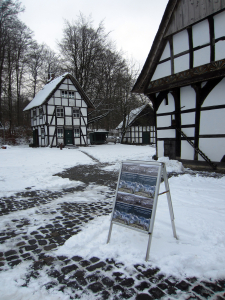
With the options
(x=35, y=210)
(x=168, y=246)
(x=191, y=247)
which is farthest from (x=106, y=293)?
(x=35, y=210)

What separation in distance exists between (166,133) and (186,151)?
1.62 metres

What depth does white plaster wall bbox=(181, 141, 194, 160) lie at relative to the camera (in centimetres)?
983

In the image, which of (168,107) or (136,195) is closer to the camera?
(136,195)

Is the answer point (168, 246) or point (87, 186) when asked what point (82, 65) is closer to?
point (87, 186)

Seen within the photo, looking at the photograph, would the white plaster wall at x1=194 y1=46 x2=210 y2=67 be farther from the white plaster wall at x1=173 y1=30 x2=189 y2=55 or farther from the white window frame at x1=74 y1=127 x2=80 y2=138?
the white window frame at x1=74 y1=127 x2=80 y2=138

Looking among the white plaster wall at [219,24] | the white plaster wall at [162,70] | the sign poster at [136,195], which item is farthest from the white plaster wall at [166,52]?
the sign poster at [136,195]

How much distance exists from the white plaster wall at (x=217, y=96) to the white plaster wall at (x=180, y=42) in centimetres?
Result: 244

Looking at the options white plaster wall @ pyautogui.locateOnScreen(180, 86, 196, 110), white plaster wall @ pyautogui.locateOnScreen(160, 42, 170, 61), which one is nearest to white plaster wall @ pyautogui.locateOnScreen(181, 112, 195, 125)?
white plaster wall @ pyautogui.locateOnScreen(180, 86, 196, 110)

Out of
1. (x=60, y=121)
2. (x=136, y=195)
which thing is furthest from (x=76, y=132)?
(x=136, y=195)

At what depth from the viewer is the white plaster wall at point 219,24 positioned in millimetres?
8086

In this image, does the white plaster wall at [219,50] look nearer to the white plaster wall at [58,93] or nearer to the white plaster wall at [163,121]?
the white plaster wall at [163,121]

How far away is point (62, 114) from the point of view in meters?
25.3

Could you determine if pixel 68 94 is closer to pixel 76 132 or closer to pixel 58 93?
pixel 58 93

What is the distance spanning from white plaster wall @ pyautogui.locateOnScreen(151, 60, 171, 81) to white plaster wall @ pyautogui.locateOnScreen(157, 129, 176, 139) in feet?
9.23
